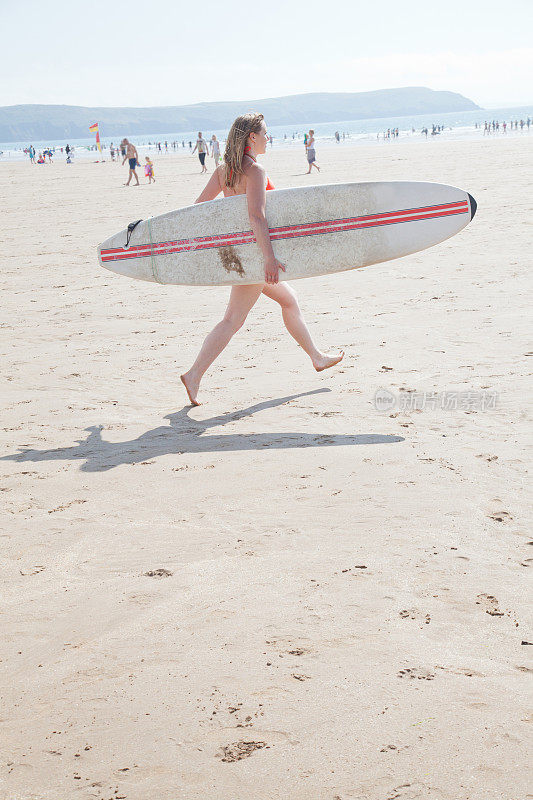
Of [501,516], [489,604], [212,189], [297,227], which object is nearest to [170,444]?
[212,189]

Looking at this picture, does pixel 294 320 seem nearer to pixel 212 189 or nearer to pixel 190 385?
pixel 190 385

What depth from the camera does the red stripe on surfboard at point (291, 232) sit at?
5.23 meters

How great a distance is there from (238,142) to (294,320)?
123cm

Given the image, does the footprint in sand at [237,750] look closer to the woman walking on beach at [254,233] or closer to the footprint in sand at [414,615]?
the footprint in sand at [414,615]

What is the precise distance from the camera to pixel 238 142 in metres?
4.57

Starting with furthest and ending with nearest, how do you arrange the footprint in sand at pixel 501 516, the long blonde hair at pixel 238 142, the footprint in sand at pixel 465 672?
the long blonde hair at pixel 238 142 < the footprint in sand at pixel 501 516 < the footprint in sand at pixel 465 672

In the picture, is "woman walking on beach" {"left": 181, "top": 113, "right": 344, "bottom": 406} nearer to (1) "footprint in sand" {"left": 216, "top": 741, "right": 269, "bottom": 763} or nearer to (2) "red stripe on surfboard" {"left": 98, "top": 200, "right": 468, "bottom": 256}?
(2) "red stripe on surfboard" {"left": 98, "top": 200, "right": 468, "bottom": 256}

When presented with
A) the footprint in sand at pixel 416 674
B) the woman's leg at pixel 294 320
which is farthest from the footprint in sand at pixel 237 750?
the woman's leg at pixel 294 320

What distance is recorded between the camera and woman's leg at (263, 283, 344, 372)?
512 centimetres

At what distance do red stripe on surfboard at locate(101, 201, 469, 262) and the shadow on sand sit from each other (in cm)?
135

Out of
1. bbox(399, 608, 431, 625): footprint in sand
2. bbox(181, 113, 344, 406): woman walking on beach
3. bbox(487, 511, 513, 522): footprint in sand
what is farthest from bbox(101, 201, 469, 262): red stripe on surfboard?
bbox(399, 608, 431, 625): footprint in sand

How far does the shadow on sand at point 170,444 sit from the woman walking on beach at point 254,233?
1.89 feet

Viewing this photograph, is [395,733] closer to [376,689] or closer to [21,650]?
[376,689]

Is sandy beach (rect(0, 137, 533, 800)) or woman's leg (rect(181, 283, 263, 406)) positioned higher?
woman's leg (rect(181, 283, 263, 406))
